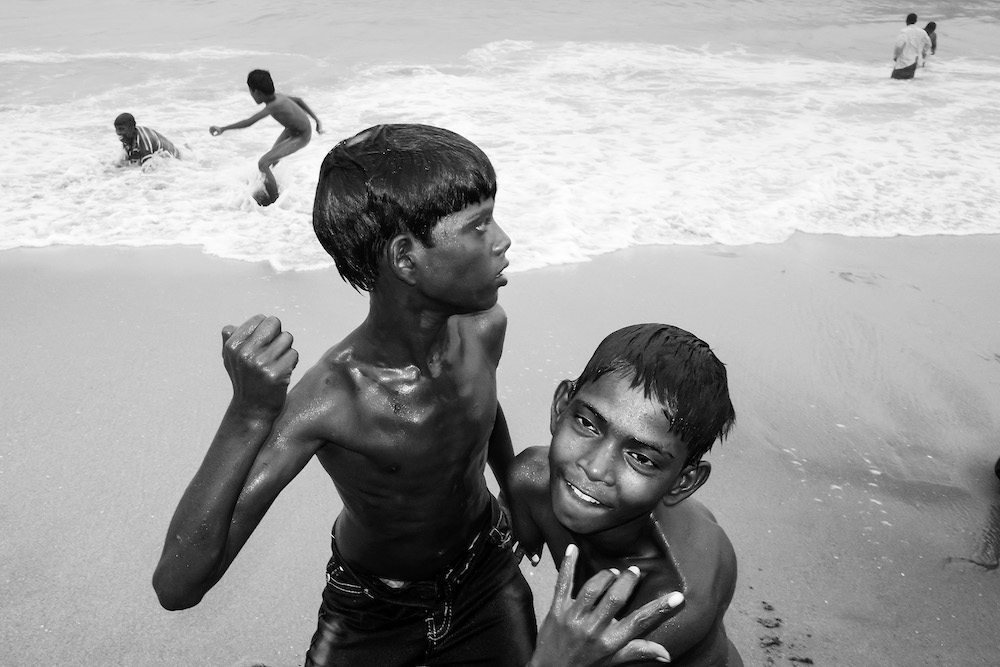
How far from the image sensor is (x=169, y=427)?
447 centimetres

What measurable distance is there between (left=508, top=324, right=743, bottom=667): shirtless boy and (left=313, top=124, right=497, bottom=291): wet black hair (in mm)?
467

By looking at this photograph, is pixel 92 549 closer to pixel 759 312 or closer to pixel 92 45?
pixel 759 312

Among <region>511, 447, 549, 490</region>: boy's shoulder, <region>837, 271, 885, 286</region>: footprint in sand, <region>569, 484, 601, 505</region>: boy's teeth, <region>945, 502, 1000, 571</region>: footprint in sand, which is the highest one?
<region>569, 484, 601, 505</region>: boy's teeth

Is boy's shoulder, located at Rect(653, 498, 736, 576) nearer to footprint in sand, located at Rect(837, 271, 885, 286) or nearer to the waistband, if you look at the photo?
the waistband

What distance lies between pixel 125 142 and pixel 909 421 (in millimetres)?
7142

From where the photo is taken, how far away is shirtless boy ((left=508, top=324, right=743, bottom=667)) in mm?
1931

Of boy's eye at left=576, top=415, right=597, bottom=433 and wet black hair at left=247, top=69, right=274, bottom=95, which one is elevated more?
boy's eye at left=576, top=415, right=597, bottom=433

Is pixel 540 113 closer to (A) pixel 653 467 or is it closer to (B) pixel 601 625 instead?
(A) pixel 653 467

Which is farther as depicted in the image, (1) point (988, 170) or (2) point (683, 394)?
(1) point (988, 170)

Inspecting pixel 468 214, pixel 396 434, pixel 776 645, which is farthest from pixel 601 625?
pixel 776 645

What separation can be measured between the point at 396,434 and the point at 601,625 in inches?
26.7

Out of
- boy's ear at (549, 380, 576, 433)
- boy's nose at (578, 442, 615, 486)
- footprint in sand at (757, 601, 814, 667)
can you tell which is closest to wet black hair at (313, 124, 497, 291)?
boy's ear at (549, 380, 576, 433)

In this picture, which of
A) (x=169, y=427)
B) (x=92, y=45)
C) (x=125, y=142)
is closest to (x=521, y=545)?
(x=169, y=427)

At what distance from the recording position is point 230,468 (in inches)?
72.6
